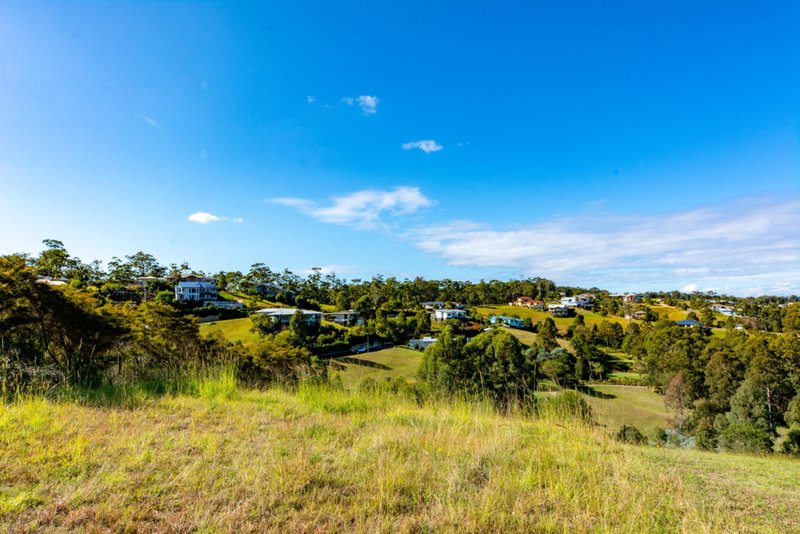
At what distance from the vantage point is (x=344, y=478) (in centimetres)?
250

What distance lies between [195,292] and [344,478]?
58773 mm

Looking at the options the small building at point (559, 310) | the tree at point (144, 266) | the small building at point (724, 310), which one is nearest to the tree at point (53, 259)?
the tree at point (144, 266)

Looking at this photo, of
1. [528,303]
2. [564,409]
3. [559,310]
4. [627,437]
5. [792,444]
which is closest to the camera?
[627,437]

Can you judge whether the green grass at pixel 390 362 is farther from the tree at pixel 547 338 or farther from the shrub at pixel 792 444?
the shrub at pixel 792 444

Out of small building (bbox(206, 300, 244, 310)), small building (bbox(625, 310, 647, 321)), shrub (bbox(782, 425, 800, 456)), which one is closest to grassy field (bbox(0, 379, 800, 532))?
shrub (bbox(782, 425, 800, 456))

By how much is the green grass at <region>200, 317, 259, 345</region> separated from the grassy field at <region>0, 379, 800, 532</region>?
1271 inches

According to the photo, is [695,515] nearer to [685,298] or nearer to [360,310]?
[360,310]

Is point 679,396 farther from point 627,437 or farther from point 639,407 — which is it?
point 627,437

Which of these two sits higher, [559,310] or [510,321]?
[559,310]

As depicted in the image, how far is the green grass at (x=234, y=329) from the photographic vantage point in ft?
112

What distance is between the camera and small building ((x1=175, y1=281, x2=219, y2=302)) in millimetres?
51572

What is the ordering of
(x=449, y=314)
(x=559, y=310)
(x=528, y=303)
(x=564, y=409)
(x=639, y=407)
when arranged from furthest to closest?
(x=528, y=303)
(x=559, y=310)
(x=449, y=314)
(x=639, y=407)
(x=564, y=409)

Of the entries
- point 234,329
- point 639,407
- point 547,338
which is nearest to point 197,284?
point 234,329

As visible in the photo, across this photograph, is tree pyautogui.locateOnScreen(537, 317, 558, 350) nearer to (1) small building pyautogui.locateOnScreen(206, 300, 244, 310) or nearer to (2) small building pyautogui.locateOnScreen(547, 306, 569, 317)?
(2) small building pyautogui.locateOnScreen(547, 306, 569, 317)
